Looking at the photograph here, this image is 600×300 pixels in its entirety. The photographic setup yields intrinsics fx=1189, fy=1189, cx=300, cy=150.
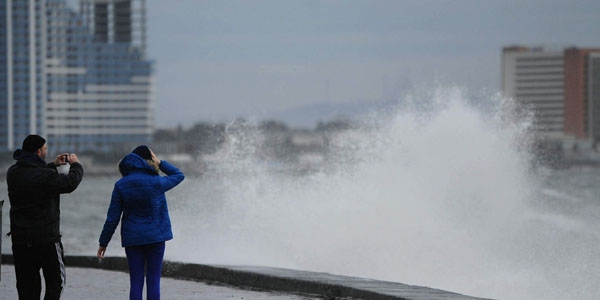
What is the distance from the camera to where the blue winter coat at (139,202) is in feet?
28.1

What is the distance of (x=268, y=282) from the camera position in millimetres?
11055

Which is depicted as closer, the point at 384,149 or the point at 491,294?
the point at 491,294

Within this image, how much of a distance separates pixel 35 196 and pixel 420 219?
52.0 ft

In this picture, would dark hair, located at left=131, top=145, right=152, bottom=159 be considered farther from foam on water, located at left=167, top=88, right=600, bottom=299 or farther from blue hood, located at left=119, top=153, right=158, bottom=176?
foam on water, located at left=167, top=88, right=600, bottom=299

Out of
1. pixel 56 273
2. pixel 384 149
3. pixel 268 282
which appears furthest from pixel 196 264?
pixel 384 149

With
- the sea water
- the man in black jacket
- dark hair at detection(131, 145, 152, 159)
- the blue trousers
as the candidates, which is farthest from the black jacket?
the sea water

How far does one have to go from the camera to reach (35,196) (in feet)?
28.6

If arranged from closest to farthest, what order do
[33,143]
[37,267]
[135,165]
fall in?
1. [135,165]
2. [33,143]
3. [37,267]

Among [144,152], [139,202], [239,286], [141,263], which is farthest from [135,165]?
[239,286]

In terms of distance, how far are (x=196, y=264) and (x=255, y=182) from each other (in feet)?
74.5

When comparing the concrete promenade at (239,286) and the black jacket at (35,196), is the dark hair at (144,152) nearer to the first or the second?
the black jacket at (35,196)

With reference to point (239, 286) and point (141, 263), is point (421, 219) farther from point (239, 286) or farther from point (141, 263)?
point (141, 263)

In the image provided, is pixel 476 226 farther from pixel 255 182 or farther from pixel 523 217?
pixel 255 182

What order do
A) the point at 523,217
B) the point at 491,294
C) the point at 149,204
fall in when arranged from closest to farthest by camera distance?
the point at 149,204 → the point at 491,294 → the point at 523,217
